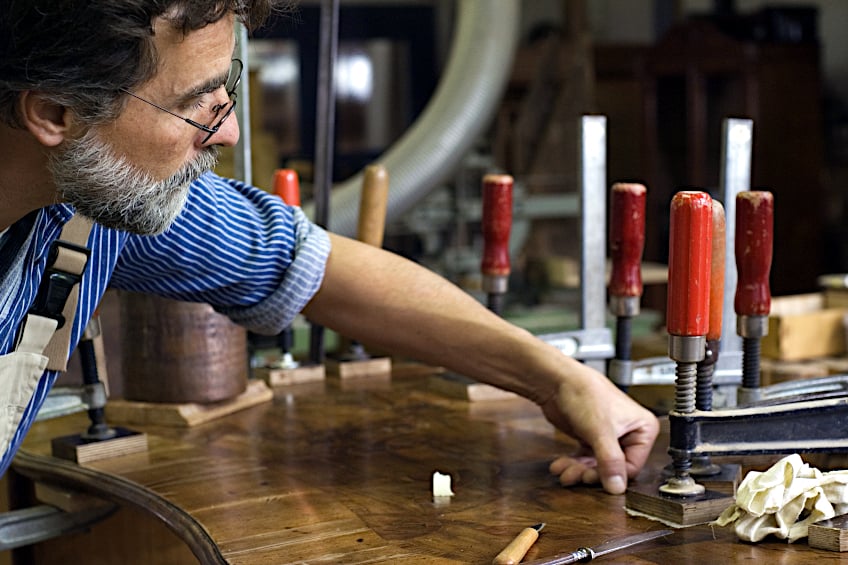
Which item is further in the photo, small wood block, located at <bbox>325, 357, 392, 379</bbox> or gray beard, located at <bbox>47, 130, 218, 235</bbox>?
small wood block, located at <bbox>325, 357, 392, 379</bbox>

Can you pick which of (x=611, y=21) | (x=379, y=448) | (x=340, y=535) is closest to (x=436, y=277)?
(x=379, y=448)

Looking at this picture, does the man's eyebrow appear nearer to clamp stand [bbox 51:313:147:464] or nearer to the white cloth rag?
clamp stand [bbox 51:313:147:464]

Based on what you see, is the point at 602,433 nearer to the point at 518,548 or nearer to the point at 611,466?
the point at 611,466

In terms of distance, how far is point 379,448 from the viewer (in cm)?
150

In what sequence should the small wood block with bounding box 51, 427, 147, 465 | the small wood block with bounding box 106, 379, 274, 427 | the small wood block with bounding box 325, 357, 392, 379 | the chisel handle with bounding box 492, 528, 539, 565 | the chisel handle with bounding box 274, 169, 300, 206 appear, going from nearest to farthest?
the chisel handle with bounding box 492, 528, 539, 565 < the small wood block with bounding box 51, 427, 147, 465 < the small wood block with bounding box 106, 379, 274, 427 < the chisel handle with bounding box 274, 169, 300, 206 < the small wood block with bounding box 325, 357, 392, 379

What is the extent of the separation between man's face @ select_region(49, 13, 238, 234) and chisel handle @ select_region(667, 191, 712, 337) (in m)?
0.50

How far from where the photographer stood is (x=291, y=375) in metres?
1.99

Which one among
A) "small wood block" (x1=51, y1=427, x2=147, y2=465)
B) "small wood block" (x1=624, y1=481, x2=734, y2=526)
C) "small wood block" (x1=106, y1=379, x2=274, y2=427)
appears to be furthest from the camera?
"small wood block" (x1=106, y1=379, x2=274, y2=427)

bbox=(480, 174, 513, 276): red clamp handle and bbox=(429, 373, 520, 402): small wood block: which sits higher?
bbox=(480, 174, 513, 276): red clamp handle

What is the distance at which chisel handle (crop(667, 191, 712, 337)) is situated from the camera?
107 centimetres

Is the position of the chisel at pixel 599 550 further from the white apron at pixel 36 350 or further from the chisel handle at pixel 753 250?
the white apron at pixel 36 350

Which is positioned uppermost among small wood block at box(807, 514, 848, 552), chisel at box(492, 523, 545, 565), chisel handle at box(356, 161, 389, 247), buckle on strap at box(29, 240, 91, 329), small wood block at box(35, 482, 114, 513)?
chisel handle at box(356, 161, 389, 247)

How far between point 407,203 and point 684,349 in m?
3.32

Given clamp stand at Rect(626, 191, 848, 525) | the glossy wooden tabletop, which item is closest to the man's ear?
the glossy wooden tabletop
